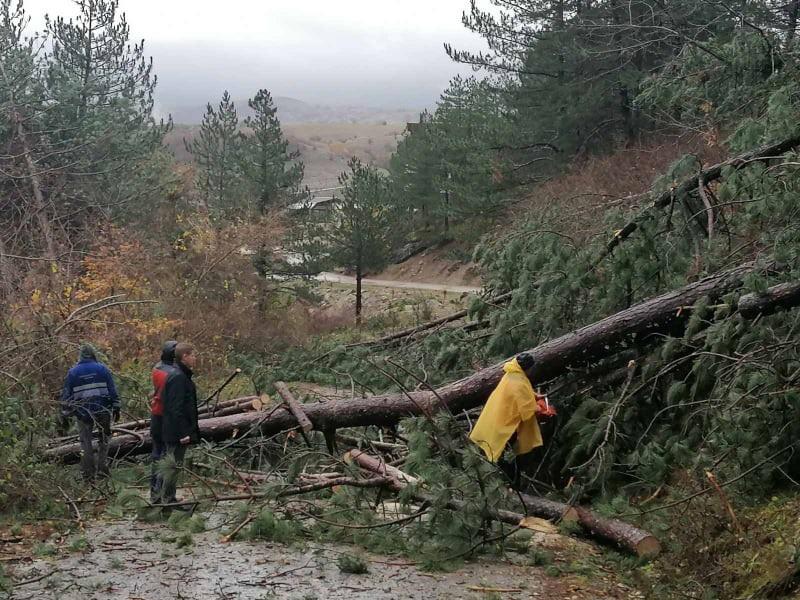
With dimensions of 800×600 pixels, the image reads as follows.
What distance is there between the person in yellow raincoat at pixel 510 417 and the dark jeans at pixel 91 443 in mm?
3624

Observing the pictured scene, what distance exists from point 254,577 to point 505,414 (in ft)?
7.25

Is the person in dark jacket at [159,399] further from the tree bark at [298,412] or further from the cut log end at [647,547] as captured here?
the cut log end at [647,547]

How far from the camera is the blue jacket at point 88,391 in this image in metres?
7.68

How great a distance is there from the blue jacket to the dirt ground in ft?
7.51

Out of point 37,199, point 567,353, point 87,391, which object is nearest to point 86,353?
point 87,391

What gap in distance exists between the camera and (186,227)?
22281 millimetres

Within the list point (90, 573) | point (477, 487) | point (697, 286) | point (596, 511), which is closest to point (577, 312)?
point (697, 286)

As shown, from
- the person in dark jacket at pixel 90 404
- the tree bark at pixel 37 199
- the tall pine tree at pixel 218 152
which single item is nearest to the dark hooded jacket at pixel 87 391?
the person in dark jacket at pixel 90 404

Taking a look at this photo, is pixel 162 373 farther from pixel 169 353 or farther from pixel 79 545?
pixel 79 545

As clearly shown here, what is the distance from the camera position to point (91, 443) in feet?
25.7

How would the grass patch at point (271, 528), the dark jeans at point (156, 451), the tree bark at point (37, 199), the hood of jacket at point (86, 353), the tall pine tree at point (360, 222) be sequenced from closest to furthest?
1. the grass patch at point (271, 528)
2. the dark jeans at point (156, 451)
3. the hood of jacket at point (86, 353)
4. the tree bark at point (37, 199)
5. the tall pine tree at point (360, 222)

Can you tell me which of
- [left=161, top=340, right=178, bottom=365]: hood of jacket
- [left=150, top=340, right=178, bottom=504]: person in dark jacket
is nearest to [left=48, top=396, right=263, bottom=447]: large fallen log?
[left=150, top=340, right=178, bottom=504]: person in dark jacket

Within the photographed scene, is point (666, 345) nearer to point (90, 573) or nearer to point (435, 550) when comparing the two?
point (435, 550)

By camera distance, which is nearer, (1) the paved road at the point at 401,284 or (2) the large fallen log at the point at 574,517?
(2) the large fallen log at the point at 574,517
